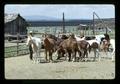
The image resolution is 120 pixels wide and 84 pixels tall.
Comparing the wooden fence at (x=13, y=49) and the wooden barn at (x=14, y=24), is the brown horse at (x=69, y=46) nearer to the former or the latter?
the wooden fence at (x=13, y=49)

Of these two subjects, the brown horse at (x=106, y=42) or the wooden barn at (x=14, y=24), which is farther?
the brown horse at (x=106, y=42)

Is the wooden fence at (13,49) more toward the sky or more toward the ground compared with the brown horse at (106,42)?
more toward the ground

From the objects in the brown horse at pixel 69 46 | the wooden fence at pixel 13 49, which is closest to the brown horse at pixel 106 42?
the wooden fence at pixel 13 49

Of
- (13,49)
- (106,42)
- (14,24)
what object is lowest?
(13,49)

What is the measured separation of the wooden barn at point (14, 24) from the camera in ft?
8.76

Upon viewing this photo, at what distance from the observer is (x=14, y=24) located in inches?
106

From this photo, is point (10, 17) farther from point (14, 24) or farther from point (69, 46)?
point (69, 46)

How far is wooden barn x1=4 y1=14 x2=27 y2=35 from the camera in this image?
2.67 metres

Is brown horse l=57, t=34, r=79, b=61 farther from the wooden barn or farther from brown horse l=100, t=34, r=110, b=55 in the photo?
the wooden barn

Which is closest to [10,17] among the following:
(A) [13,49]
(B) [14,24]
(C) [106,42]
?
(B) [14,24]

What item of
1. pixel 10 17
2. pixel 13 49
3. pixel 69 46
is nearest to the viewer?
pixel 10 17

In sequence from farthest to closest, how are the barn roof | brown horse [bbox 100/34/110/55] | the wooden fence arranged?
brown horse [bbox 100/34/110/55]
the wooden fence
the barn roof

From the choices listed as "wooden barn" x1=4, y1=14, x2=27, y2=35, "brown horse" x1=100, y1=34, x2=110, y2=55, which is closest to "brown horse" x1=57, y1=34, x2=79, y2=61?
"brown horse" x1=100, y1=34, x2=110, y2=55
